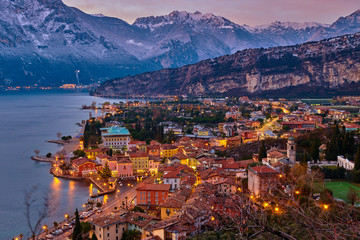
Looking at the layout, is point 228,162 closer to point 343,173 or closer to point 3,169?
point 343,173

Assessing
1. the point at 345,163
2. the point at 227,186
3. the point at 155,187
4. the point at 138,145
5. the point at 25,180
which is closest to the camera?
the point at 227,186

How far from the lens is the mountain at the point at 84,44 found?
397 ft

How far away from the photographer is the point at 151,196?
12.3 meters

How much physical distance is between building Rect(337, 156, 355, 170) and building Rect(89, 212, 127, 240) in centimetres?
722

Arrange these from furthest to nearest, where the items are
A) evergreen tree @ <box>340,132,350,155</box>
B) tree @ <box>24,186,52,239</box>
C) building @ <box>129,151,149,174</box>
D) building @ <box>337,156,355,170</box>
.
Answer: building @ <box>129,151,149,174</box> → evergreen tree @ <box>340,132,350,155</box> → building @ <box>337,156,355,170</box> → tree @ <box>24,186,52,239</box>

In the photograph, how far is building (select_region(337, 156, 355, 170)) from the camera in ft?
38.8

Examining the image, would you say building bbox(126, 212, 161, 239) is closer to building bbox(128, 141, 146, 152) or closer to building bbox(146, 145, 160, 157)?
building bbox(146, 145, 160, 157)

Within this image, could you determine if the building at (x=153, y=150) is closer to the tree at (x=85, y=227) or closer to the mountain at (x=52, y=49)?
the tree at (x=85, y=227)

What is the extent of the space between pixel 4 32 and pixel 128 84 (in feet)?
204

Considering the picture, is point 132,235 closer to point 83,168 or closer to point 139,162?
point 139,162

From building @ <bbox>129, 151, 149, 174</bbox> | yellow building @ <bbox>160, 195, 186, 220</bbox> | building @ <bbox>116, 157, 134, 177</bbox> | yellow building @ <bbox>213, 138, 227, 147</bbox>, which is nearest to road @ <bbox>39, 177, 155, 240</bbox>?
building @ <bbox>116, 157, 134, 177</bbox>

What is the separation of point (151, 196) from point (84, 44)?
141433 mm

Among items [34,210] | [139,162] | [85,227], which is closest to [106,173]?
[139,162]

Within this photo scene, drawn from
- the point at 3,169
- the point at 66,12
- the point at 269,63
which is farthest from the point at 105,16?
the point at 3,169
